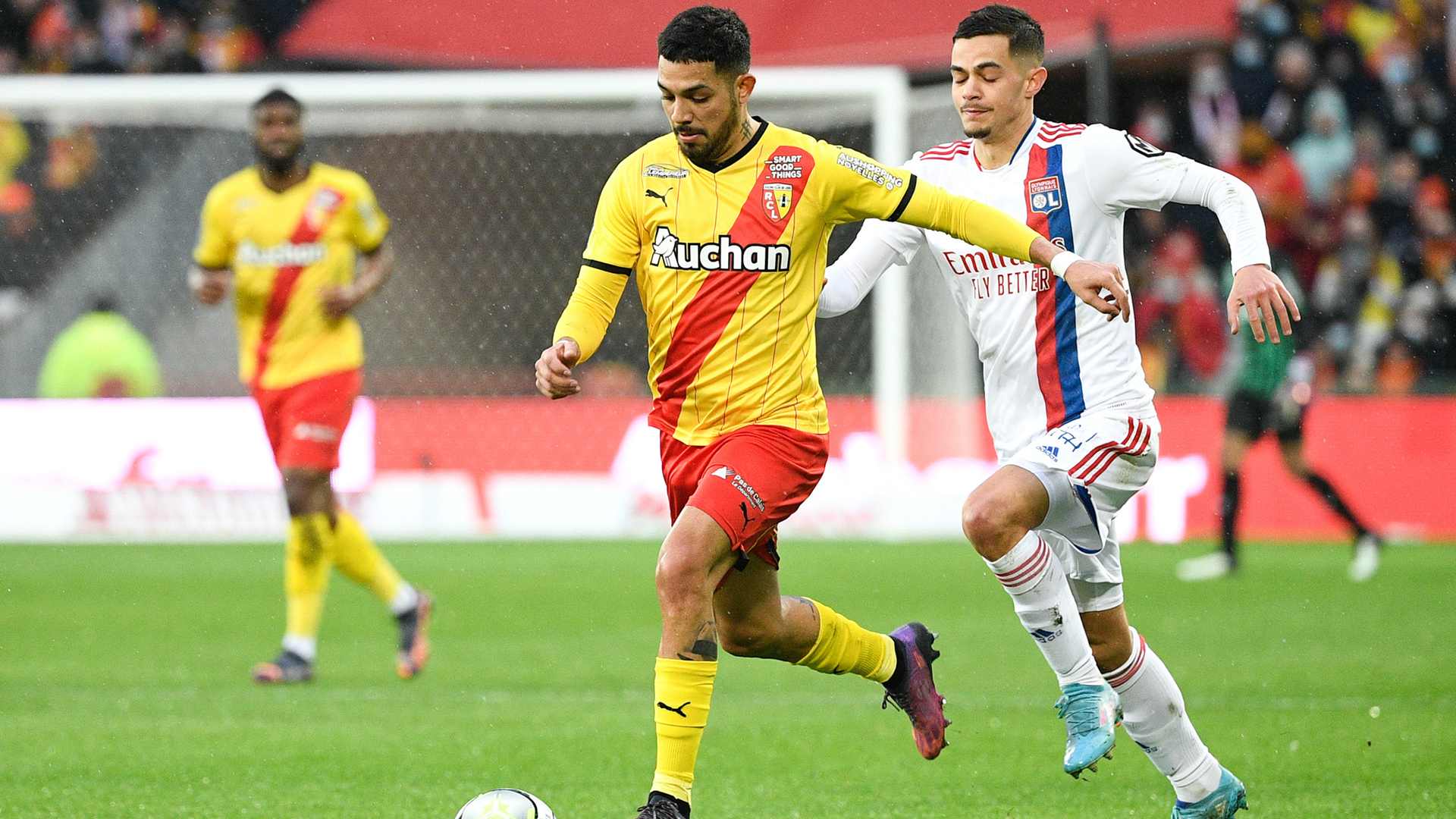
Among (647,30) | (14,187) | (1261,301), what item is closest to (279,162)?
(647,30)

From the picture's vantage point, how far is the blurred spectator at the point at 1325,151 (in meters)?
14.9

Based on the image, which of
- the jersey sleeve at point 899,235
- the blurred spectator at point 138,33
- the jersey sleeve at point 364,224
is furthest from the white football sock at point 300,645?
the blurred spectator at point 138,33

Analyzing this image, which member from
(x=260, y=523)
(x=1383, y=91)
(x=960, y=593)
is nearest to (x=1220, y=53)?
(x=1383, y=91)

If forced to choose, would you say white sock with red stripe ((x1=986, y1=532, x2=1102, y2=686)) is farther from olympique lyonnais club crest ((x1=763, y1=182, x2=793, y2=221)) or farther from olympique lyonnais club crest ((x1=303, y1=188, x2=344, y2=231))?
olympique lyonnais club crest ((x1=303, y1=188, x2=344, y2=231))

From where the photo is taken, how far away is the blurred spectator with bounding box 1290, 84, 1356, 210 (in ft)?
48.9

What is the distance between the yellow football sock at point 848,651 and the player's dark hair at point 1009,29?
65.6 inches

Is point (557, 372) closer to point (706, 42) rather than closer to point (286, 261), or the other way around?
point (706, 42)

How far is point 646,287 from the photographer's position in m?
4.57

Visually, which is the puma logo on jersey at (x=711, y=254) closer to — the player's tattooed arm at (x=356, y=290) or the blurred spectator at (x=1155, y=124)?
the player's tattooed arm at (x=356, y=290)

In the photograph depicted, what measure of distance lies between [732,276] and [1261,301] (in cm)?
133

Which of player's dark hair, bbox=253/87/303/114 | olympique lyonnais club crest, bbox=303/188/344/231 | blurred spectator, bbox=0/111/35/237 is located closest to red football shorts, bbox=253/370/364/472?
olympique lyonnais club crest, bbox=303/188/344/231

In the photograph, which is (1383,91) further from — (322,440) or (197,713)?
(197,713)

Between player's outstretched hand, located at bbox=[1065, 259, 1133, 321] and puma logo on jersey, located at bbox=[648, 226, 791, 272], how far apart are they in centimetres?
81

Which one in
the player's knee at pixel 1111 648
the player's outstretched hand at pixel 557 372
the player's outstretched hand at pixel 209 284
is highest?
the player's outstretched hand at pixel 557 372
